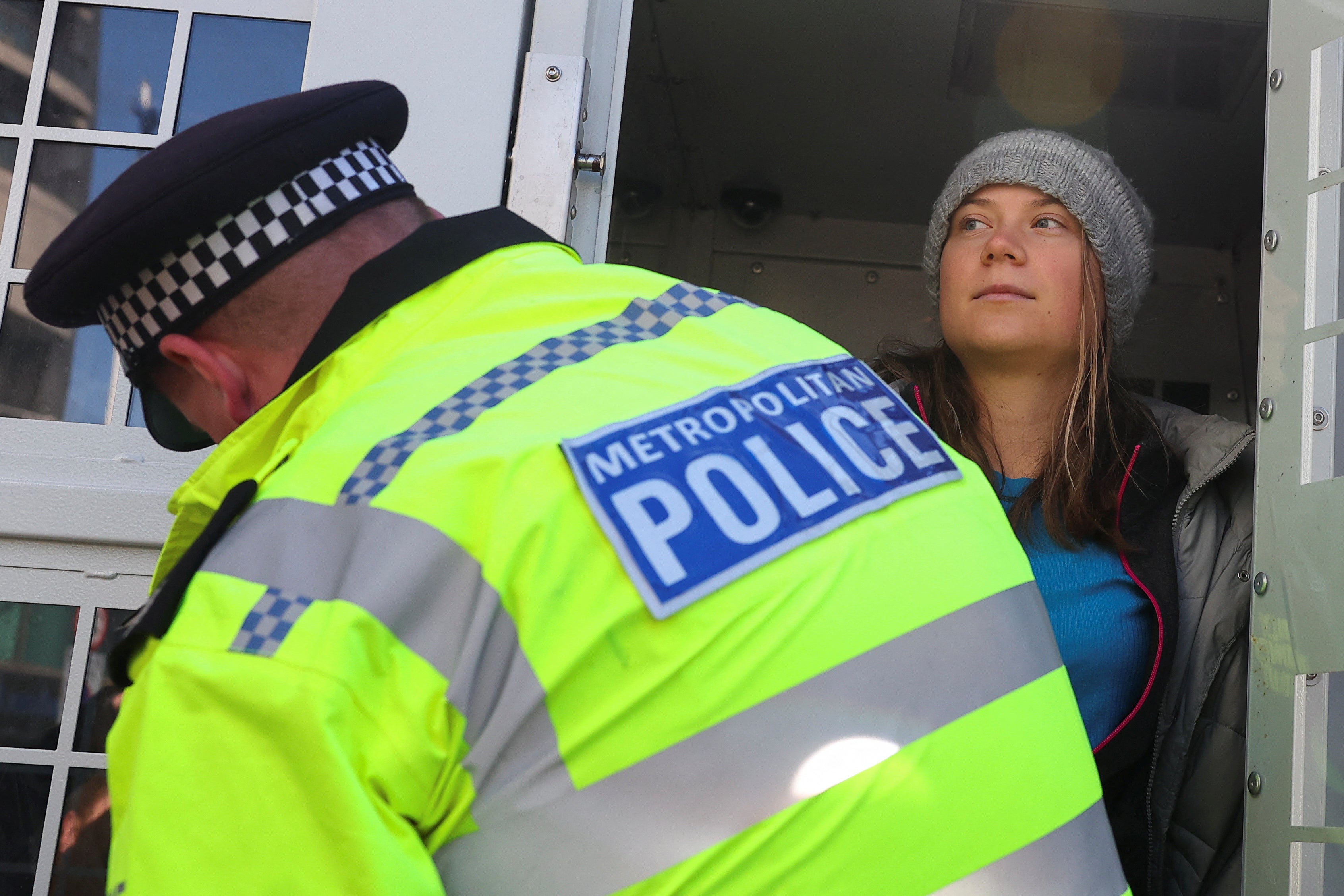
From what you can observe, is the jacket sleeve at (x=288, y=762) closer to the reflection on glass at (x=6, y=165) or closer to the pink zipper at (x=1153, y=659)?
the pink zipper at (x=1153, y=659)

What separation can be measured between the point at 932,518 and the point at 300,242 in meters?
0.59

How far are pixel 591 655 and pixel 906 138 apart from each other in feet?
8.63

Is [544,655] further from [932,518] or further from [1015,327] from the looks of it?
[1015,327]

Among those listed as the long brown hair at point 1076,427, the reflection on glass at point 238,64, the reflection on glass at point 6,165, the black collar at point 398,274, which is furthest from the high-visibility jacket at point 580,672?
the reflection on glass at point 6,165

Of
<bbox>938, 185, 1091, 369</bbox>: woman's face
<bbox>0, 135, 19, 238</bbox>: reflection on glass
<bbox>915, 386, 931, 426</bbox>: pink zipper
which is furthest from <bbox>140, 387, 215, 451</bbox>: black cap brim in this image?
<bbox>938, 185, 1091, 369</bbox>: woman's face

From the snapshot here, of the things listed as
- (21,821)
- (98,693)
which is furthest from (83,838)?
(98,693)

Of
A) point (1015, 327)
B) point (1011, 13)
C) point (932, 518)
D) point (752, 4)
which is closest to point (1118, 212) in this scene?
point (1015, 327)

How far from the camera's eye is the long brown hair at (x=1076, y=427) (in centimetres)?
174

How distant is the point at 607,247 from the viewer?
6.72 ft

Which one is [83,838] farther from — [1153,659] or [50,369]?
[1153,659]

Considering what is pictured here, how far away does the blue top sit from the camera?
162cm

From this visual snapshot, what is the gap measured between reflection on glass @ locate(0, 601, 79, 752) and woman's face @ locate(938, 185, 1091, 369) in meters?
1.52

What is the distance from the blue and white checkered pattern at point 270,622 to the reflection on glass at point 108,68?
56.2 inches

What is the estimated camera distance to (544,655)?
2.37 ft
